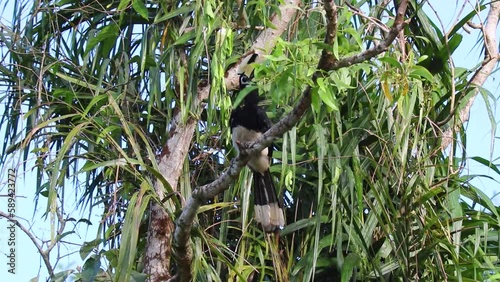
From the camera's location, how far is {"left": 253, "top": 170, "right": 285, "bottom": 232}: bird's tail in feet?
9.87

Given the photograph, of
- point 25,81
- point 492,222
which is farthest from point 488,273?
point 25,81

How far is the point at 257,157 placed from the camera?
9.19 ft

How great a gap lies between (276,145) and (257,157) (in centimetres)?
54

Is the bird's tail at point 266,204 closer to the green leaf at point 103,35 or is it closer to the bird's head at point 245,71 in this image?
the bird's head at point 245,71

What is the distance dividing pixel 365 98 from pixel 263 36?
1.41 feet

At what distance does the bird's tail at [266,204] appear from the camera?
3010mm

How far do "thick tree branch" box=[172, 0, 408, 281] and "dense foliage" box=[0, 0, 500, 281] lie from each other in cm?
5

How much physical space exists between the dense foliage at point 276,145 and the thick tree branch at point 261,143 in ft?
0.17

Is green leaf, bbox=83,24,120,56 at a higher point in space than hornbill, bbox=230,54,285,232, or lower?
higher

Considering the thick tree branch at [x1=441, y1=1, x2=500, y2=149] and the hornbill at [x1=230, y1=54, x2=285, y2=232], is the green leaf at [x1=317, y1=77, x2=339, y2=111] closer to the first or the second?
the hornbill at [x1=230, y1=54, x2=285, y2=232]

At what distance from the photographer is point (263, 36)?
3268 millimetres

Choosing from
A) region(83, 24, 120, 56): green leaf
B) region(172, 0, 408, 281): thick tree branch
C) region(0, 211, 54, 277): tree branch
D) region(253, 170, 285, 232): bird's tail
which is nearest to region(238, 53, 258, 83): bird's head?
region(253, 170, 285, 232): bird's tail

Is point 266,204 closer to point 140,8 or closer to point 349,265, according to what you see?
point 349,265

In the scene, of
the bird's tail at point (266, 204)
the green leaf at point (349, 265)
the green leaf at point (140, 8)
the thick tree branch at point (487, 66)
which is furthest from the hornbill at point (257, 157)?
the thick tree branch at point (487, 66)
